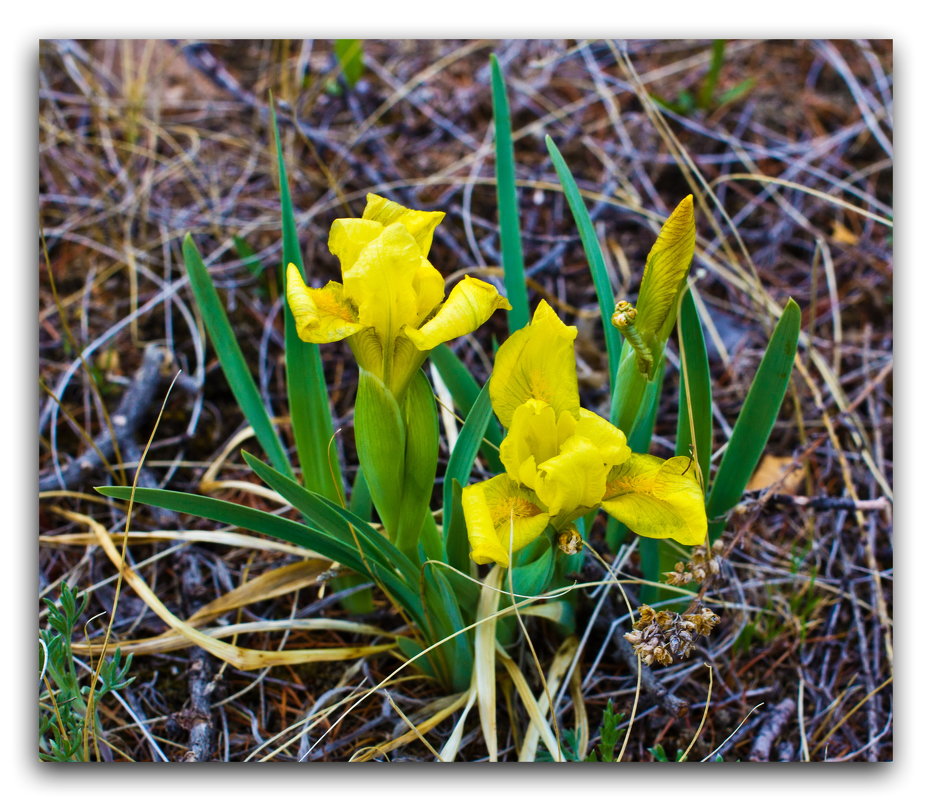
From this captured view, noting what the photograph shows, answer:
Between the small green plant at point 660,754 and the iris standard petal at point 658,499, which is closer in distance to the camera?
the iris standard petal at point 658,499

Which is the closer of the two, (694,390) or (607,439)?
(607,439)

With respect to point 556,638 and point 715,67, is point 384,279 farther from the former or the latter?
point 715,67

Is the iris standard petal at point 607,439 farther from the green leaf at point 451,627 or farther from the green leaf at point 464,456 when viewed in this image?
the green leaf at point 451,627

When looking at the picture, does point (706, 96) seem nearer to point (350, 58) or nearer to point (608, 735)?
point (350, 58)

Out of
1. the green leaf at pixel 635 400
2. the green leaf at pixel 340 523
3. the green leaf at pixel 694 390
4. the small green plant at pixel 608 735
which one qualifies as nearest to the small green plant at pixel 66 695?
the green leaf at pixel 340 523

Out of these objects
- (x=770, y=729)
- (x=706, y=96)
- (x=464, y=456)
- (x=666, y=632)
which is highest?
(x=706, y=96)

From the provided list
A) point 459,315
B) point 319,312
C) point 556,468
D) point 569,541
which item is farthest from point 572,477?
point 319,312

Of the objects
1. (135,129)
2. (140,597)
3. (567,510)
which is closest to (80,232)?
(135,129)
